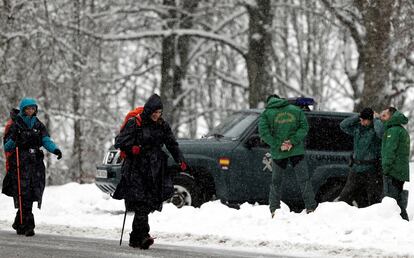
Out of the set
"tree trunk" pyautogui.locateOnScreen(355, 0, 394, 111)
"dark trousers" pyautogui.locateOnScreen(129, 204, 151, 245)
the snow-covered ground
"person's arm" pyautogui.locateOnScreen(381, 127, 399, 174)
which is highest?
"tree trunk" pyautogui.locateOnScreen(355, 0, 394, 111)

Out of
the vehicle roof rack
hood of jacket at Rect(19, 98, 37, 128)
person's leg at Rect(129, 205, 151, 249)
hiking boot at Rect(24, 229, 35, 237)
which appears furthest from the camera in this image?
the vehicle roof rack

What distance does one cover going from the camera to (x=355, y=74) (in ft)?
80.0

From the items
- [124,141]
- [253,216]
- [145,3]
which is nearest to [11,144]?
[124,141]

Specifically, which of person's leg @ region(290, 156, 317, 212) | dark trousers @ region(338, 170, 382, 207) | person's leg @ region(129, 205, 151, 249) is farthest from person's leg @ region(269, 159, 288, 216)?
person's leg @ region(129, 205, 151, 249)

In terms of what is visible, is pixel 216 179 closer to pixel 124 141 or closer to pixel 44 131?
pixel 44 131

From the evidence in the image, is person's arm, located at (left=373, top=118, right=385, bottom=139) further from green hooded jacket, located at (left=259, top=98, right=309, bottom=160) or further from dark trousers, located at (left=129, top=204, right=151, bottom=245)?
dark trousers, located at (left=129, top=204, right=151, bottom=245)

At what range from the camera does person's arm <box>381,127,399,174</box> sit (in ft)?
38.3

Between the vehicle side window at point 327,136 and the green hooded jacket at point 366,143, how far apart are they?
3.80 ft

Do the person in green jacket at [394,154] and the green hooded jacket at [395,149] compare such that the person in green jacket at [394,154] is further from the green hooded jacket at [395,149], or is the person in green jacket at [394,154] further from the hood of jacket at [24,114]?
the hood of jacket at [24,114]

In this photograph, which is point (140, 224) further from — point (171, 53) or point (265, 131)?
point (171, 53)

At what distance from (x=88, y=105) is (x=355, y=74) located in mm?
8989

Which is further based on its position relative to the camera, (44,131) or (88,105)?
(88,105)

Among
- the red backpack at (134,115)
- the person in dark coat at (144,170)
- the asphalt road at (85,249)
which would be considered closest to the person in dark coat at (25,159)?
the asphalt road at (85,249)

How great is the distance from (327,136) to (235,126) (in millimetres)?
1362
